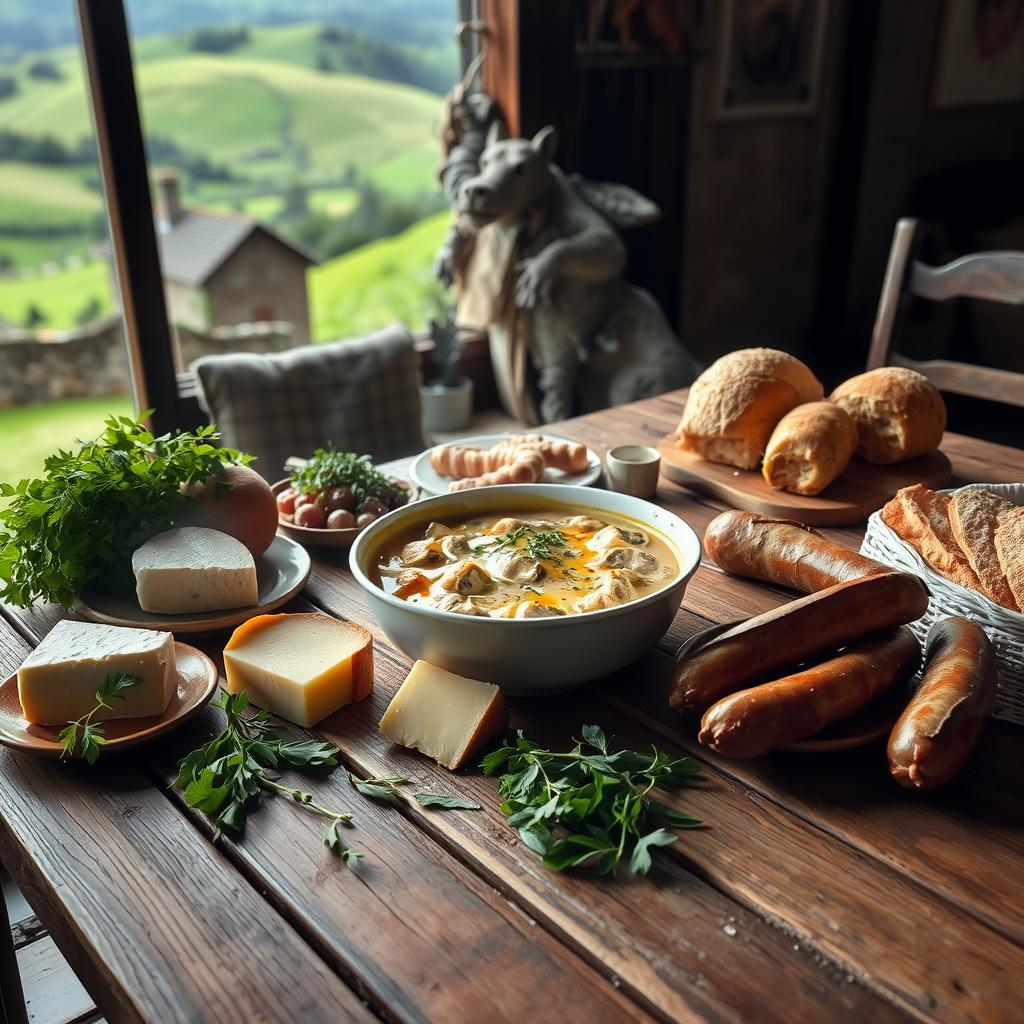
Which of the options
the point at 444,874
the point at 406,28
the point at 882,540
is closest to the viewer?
the point at 444,874

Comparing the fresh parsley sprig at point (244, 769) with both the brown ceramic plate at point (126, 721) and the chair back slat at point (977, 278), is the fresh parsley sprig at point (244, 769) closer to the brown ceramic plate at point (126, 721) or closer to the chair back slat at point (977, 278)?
the brown ceramic plate at point (126, 721)

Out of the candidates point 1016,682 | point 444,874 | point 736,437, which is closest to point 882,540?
point 1016,682

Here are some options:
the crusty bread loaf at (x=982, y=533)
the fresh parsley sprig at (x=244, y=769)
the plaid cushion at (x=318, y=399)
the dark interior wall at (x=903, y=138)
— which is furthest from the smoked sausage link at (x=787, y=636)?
the dark interior wall at (x=903, y=138)

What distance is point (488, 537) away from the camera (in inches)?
48.9

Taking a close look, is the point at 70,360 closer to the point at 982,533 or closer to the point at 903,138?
the point at 982,533

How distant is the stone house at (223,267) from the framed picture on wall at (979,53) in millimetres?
3130

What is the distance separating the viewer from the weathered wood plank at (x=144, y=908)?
2.34ft

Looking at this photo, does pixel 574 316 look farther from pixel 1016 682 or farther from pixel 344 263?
pixel 1016 682

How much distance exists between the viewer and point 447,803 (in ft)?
2.95

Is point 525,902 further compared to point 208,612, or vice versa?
point 208,612

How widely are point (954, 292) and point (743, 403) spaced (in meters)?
0.79

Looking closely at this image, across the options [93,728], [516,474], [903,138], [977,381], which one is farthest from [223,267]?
[903,138]

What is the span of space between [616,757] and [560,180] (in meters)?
2.39

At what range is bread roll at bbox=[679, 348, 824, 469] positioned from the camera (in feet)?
5.36
